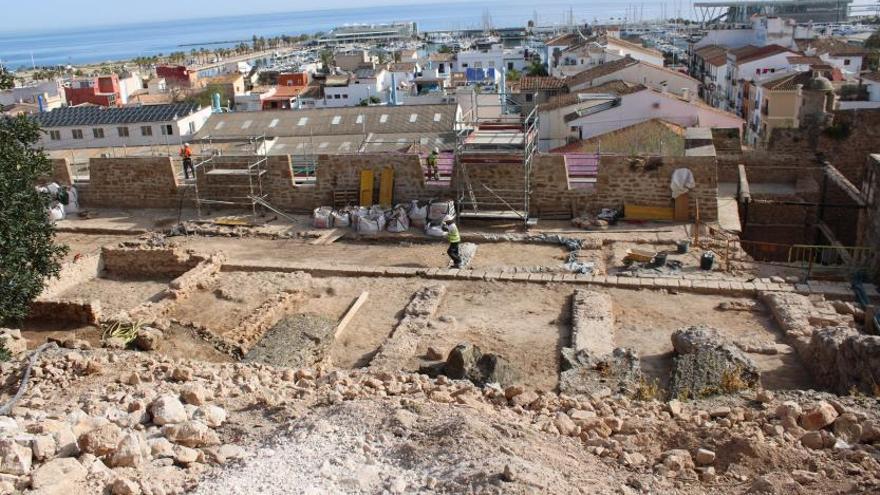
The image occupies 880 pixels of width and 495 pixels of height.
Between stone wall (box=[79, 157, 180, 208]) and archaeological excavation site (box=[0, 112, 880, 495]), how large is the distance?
0.06 metres

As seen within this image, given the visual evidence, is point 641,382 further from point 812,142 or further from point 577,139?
point 577,139

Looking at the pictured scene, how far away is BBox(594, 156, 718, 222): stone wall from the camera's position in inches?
586

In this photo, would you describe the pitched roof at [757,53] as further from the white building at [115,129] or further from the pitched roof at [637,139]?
the white building at [115,129]

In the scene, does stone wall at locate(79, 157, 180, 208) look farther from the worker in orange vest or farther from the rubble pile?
the rubble pile

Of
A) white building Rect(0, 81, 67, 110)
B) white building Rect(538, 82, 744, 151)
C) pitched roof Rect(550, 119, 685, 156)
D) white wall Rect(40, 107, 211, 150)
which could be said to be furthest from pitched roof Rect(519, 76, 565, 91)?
white building Rect(0, 81, 67, 110)

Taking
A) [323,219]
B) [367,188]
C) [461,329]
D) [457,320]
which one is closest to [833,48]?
[367,188]

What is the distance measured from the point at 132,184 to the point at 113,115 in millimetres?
31754

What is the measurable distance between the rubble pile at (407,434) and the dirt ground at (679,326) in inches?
55.7

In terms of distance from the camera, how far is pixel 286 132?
43.9m

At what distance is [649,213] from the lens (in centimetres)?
1523

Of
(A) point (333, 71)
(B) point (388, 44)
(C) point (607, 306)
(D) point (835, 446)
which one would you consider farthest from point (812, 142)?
(B) point (388, 44)

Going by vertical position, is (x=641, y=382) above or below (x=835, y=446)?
below

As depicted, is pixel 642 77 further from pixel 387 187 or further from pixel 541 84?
pixel 387 187

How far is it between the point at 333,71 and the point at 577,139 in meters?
56.0
